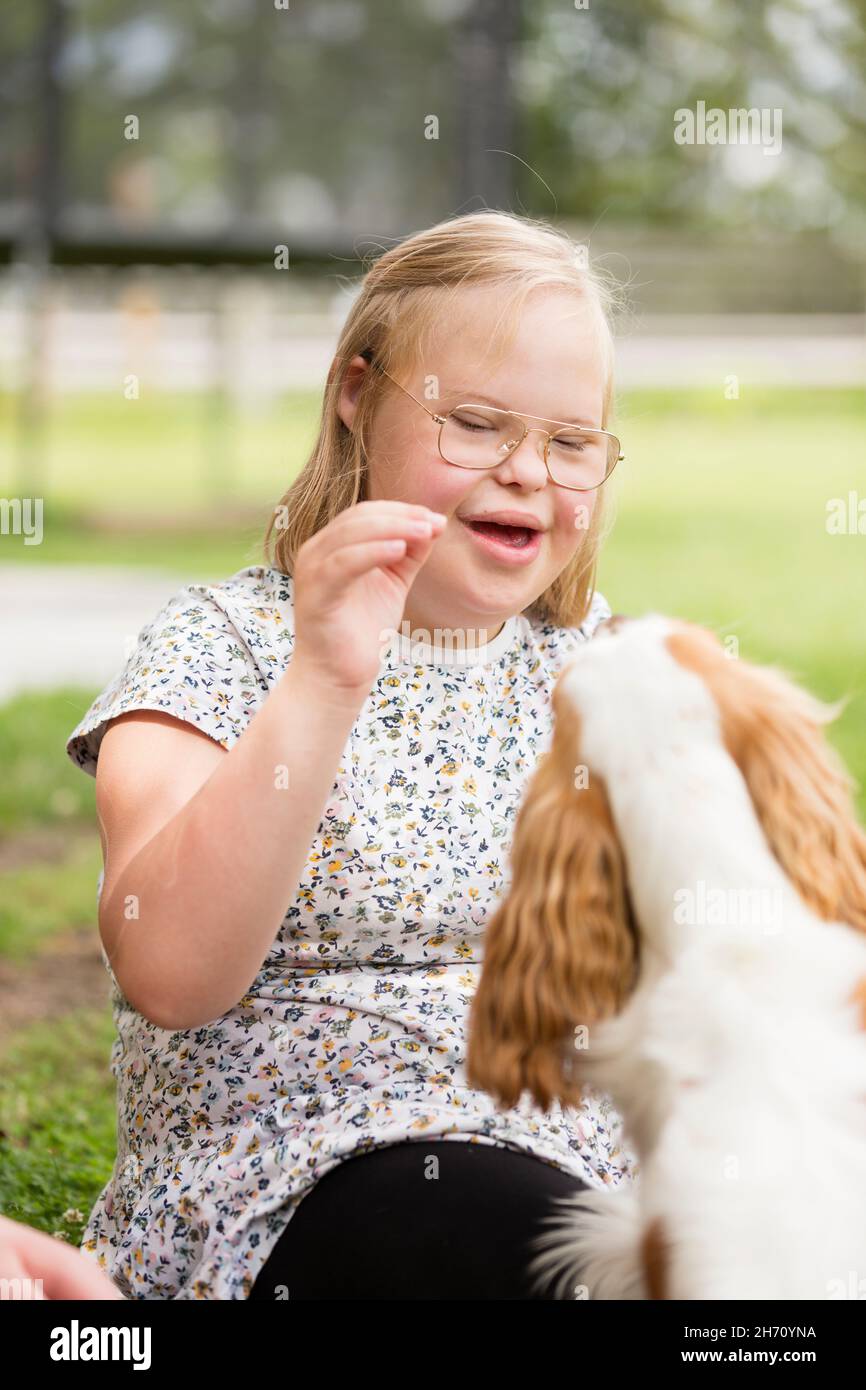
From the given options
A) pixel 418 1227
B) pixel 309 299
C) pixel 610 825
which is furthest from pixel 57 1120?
pixel 309 299

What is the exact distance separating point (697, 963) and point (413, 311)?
1171 millimetres

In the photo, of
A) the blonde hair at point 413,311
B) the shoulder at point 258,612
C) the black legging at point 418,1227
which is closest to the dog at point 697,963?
the black legging at point 418,1227

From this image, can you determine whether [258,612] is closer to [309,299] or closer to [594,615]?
[594,615]

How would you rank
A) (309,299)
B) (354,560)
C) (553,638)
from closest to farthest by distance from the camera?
(354,560)
(553,638)
(309,299)

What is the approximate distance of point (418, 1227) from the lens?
1948 millimetres

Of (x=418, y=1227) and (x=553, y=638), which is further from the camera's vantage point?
(x=553, y=638)

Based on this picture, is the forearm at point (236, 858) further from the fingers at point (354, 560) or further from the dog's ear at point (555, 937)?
the dog's ear at point (555, 937)

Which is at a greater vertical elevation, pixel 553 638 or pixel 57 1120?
pixel 553 638

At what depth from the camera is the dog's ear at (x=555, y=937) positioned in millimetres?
1681

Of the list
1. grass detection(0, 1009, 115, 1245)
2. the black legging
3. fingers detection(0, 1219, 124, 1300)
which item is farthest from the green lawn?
fingers detection(0, 1219, 124, 1300)

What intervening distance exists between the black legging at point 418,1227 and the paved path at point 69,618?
4.53m

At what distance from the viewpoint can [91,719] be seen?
2314 mm

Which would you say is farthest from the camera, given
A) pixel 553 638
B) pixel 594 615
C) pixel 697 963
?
pixel 594 615

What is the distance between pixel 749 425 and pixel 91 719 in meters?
18.3
